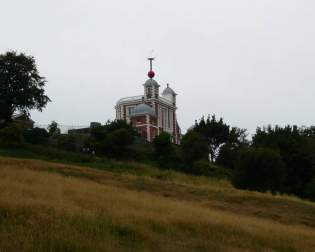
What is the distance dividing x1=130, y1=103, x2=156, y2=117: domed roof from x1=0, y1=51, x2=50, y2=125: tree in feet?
72.8

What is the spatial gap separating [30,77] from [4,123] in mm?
4890

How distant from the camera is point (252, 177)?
41062 millimetres

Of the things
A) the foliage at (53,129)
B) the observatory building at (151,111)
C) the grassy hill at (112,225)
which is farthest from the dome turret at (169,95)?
the grassy hill at (112,225)

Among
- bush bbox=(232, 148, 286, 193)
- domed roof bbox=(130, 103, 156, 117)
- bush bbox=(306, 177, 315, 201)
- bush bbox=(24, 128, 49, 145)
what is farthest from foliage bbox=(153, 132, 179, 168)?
domed roof bbox=(130, 103, 156, 117)

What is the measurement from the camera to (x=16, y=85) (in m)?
53.1

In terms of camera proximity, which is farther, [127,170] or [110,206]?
[127,170]

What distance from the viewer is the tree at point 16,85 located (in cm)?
5275

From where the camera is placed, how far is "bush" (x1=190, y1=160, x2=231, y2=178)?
5106 centimetres

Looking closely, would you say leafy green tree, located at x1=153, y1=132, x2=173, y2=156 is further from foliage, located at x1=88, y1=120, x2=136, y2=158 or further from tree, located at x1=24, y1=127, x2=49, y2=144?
tree, located at x1=24, y1=127, x2=49, y2=144

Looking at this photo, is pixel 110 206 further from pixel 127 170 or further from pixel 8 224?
pixel 127 170

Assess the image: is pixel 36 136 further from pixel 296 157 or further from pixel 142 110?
pixel 142 110

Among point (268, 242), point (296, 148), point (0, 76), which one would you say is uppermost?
point (0, 76)

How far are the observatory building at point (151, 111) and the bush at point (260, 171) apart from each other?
107ft

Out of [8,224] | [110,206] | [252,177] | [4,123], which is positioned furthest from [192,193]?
[4,123]
